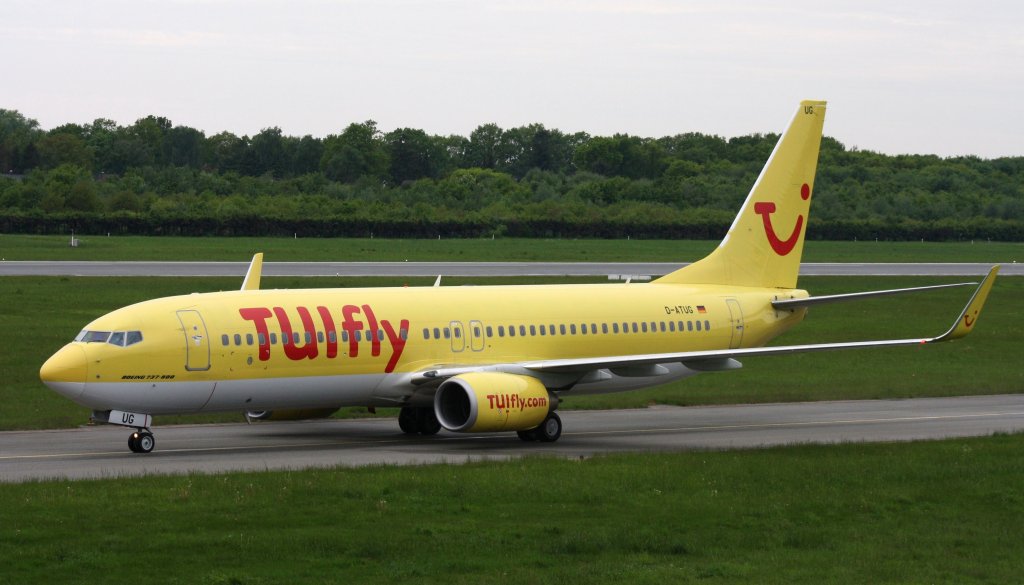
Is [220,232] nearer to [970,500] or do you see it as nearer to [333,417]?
[333,417]

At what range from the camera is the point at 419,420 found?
36.4m

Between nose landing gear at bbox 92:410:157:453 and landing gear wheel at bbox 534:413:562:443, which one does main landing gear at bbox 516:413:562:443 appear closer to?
landing gear wheel at bbox 534:413:562:443

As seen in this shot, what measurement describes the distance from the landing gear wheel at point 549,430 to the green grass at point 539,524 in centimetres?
506

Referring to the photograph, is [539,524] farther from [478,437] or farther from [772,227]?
[772,227]

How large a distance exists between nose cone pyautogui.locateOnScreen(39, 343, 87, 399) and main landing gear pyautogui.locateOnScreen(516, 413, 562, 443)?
32.3 feet

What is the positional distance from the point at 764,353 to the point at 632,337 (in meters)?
4.71

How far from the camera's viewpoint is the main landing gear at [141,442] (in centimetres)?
3178

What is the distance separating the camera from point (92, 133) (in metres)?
191

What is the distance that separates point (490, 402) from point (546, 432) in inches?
103

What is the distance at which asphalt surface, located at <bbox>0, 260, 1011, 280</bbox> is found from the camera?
75375 mm

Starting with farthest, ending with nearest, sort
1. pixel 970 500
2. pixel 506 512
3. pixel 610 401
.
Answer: pixel 610 401 → pixel 970 500 → pixel 506 512

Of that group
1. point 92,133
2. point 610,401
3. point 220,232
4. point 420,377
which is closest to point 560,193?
point 220,232

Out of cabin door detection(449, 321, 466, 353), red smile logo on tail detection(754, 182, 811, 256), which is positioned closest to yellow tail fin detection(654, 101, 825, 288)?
red smile logo on tail detection(754, 182, 811, 256)

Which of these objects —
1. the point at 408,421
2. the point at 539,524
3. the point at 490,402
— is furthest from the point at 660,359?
the point at 539,524
